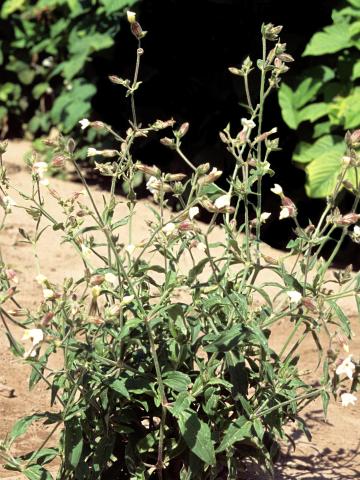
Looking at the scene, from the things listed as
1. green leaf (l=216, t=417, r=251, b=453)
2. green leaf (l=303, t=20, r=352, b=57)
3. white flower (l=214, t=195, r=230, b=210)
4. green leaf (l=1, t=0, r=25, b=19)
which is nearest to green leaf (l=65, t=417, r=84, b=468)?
green leaf (l=216, t=417, r=251, b=453)

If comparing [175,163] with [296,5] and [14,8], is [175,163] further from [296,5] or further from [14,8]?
[14,8]

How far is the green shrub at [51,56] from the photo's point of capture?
24.0ft

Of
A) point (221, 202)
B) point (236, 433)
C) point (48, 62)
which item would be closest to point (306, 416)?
point (236, 433)

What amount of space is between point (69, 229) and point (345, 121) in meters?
3.47

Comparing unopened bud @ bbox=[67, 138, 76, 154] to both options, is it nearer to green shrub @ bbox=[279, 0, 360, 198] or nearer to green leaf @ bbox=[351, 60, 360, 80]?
green shrub @ bbox=[279, 0, 360, 198]

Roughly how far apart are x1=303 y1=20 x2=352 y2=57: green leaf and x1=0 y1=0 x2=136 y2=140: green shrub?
1460mm

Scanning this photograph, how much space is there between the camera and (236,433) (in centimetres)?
246

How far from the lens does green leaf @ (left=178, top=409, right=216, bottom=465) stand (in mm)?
2391

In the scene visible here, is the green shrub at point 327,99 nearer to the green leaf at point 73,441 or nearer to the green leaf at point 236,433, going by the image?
the green leaf at point 236,433

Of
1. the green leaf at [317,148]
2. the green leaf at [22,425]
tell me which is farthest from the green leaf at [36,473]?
the green leaf at [317,148]

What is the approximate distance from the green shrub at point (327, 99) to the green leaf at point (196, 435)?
3.37m

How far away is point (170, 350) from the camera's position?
2604mm

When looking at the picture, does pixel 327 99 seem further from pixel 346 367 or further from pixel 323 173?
pixel 346 367

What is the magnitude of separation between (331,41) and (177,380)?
3937 mm
